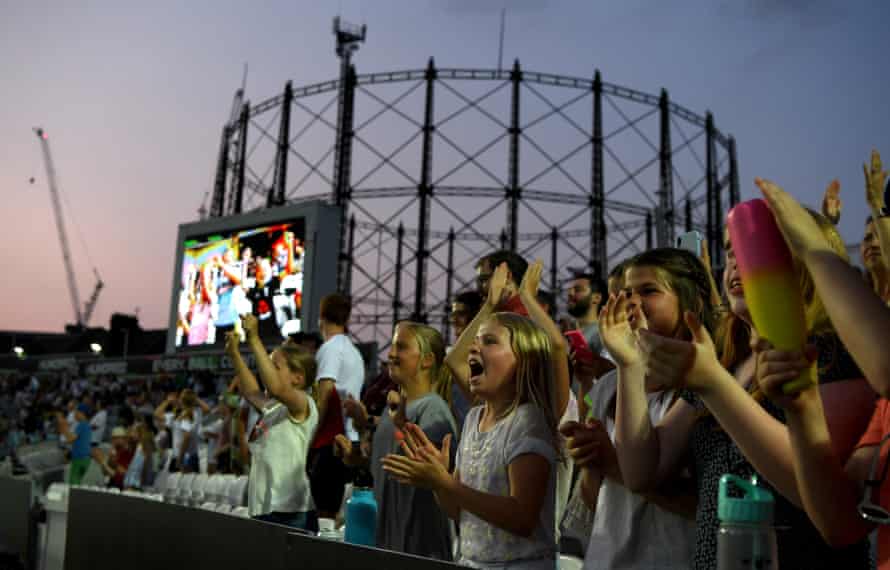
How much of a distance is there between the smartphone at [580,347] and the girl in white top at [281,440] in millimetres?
1321

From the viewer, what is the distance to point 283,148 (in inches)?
750

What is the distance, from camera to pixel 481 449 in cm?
220

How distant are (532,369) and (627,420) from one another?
639 mm

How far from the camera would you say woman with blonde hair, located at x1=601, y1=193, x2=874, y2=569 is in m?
1.17

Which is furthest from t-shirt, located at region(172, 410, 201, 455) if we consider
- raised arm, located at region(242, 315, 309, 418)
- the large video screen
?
raised arm, located at region(242, 315, 309, 418)

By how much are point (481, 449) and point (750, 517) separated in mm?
1126

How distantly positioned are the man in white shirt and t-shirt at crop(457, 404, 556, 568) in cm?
177

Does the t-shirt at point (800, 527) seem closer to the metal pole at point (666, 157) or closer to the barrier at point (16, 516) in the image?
the barrier at point (16, 516)

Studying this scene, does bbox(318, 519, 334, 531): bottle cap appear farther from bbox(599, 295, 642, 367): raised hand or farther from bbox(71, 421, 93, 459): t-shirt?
bbox(71, 421, 93, 459): t-shirt

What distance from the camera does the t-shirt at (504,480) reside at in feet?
6.72

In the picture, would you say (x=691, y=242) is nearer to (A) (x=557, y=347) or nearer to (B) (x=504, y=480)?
(A) (x=557, y=347)

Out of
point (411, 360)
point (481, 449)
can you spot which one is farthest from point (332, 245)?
point (481, 449)

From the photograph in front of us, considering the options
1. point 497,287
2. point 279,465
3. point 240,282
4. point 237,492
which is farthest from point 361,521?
point 240,282

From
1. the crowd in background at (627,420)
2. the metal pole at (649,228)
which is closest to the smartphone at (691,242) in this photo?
the crowd in background at (627,420)
